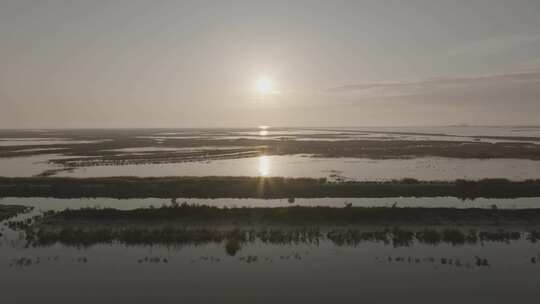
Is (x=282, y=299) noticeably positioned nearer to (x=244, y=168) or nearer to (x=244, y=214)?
(x=244, y=214)

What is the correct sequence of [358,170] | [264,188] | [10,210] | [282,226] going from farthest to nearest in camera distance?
1. [358,170]
2. [264,188]
3. [10,210]
4. [282,226]

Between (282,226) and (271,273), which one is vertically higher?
(282,226)

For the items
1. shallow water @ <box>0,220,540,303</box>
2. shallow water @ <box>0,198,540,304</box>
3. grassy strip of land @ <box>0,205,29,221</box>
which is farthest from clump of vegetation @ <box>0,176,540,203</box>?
shallow water @ <box>0,220,540,303</box>

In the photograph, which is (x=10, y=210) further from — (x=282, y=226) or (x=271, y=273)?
(x=271, y=273)

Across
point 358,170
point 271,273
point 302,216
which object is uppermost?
point 358,170

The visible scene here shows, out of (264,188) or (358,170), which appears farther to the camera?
(358,170)

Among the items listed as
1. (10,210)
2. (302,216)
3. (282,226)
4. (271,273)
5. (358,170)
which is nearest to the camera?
(271,273)

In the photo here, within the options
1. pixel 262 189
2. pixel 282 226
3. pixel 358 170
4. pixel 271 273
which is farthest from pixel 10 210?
pixel 358 170

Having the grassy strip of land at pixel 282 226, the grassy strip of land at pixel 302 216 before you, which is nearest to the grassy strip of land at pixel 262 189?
the grassy strip of land at pixel 302 216

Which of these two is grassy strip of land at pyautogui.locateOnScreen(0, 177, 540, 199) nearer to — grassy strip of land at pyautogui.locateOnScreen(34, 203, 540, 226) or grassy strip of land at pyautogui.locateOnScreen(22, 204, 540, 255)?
grassy strip of land at pyautogui.locateOnScreen(34, 203, 540, 226)

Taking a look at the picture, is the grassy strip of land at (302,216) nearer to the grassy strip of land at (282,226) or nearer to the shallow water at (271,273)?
the grassy strip of land at (282,226)
